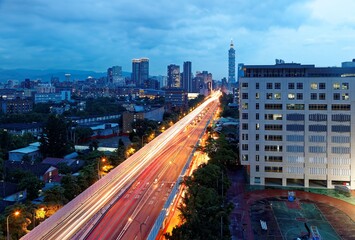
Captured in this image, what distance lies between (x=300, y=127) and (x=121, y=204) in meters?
21.2

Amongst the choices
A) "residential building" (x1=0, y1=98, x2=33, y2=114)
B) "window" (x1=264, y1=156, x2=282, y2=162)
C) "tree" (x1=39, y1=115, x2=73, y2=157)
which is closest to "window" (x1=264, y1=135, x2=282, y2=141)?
"window" (x1=264, y1=156, x2=282, y2=162)

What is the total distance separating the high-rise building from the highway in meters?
10.3

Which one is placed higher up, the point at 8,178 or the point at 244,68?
the point at 244,68

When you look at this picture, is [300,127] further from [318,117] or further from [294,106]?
[294,106]

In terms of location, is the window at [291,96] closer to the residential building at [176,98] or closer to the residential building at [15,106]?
the residential building at [15,106]

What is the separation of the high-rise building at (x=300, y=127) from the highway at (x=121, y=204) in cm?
1028

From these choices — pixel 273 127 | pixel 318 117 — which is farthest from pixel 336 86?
pixel 273 127

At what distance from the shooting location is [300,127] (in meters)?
37.7

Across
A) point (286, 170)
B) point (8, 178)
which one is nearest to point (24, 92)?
point (8, 178)

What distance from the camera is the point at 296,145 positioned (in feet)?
124

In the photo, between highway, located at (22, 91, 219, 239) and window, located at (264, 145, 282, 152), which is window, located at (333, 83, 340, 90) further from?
highway, located at (22, 91, 219, 239)

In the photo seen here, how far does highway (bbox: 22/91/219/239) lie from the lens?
22.8 m

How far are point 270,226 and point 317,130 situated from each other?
48.1ft

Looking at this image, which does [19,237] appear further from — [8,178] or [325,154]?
[325,154]
